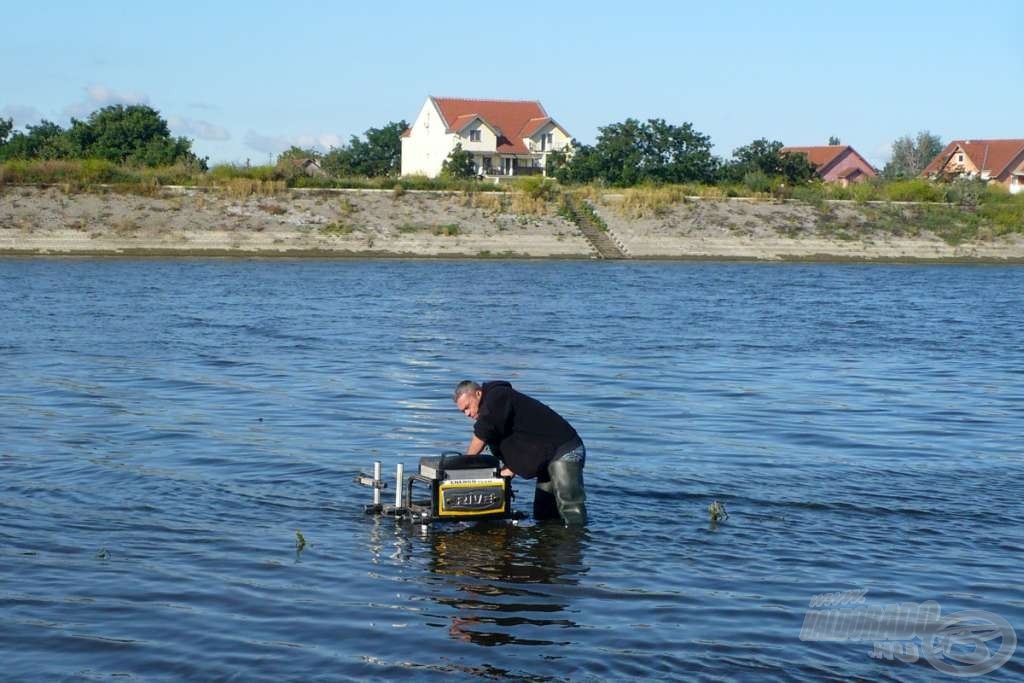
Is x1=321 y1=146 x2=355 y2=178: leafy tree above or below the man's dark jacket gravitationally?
above

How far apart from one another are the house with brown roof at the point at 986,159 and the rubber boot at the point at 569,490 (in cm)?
9701

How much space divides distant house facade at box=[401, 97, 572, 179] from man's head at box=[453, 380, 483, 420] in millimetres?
77530

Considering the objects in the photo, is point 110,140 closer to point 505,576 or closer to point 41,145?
point 41,145

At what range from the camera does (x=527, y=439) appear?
10.4m

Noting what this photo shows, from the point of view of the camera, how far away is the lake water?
8.08m

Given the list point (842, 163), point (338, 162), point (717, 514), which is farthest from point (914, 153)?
point (717, 514)

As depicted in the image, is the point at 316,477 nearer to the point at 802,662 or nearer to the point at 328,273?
the point at 802,662

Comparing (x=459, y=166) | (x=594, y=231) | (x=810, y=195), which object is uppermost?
(x=459, y=166)

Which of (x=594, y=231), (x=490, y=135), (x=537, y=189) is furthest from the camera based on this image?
(x=490, y=135)

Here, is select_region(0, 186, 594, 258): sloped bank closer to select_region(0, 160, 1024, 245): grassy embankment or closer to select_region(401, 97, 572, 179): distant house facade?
select_region(0, 160, 1024, 245): grassy embankment

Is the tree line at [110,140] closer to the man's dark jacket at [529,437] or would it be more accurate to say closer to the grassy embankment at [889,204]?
the grassy embankment at [889,204]

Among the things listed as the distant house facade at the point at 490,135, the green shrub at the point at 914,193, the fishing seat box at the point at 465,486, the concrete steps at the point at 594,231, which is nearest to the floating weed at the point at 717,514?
the fishing seat box at the point at 465,486

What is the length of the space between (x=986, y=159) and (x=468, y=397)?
4098 inches

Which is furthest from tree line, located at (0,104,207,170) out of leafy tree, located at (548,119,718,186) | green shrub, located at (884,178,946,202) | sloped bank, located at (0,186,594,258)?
green shrub, located at (884,178,946,202)
